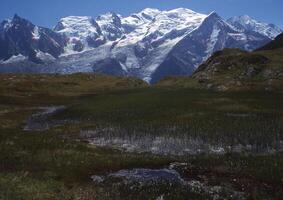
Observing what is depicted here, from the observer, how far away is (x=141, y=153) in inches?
2645

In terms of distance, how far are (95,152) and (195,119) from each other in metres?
34.9

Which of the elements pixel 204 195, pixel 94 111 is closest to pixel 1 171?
pixel 204 195

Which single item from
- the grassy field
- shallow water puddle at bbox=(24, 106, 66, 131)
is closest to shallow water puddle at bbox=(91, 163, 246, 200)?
the grassy field

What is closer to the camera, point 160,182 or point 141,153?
point 160,182

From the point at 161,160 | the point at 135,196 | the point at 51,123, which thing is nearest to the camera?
the point at 135,196

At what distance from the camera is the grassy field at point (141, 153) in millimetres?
45750

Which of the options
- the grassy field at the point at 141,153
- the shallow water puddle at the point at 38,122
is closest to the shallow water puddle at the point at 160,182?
the grassy field at the point at 141,153

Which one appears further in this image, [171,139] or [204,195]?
[171,139]

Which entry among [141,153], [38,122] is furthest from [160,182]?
[38,122]

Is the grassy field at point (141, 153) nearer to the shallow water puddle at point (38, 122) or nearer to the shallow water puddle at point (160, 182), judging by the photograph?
the shallow water puddle at point (160, 182)

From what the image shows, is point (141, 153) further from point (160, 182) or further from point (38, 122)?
point (38, 122)

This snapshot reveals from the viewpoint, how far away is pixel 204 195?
43969 mm

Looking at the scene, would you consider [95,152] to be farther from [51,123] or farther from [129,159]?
[51,123]

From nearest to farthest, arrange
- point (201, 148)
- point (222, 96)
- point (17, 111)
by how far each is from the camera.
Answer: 1. point (201, 148)
2. point (17, 111)
3. point (222, 96)
